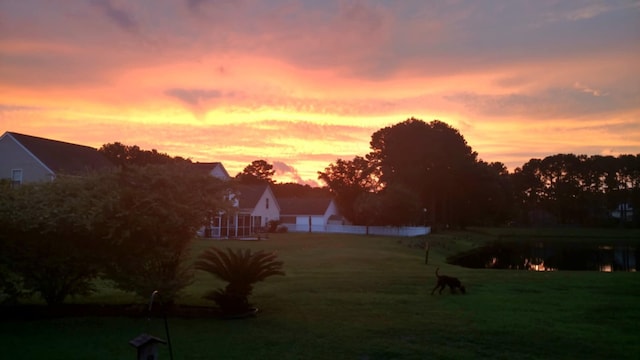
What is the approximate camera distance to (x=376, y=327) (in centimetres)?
1037

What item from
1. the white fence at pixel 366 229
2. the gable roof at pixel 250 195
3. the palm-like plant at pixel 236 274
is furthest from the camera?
the white fence at pixel 366 229

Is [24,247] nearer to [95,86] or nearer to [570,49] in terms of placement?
[95,86]

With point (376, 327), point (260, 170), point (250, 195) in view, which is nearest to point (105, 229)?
point (376, 327)

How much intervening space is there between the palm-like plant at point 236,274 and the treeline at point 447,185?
4605cm

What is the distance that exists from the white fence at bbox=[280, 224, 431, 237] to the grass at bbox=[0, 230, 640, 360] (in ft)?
144

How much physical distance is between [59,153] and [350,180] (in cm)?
→ 4183

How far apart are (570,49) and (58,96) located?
20.8m

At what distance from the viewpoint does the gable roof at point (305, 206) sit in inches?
2840

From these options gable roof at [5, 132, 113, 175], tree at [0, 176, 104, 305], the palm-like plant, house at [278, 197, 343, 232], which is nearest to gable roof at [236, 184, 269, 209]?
house at [278, 197, 343, 232]

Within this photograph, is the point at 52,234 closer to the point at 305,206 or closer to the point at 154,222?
the point at 154,222

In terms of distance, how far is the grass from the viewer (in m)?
8.62

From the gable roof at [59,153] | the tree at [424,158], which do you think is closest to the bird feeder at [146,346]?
the gable roof at [59,153]

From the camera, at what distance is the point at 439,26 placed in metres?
20.1

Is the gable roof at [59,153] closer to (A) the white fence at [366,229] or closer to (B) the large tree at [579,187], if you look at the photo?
(A) the white fence at [366,229]
